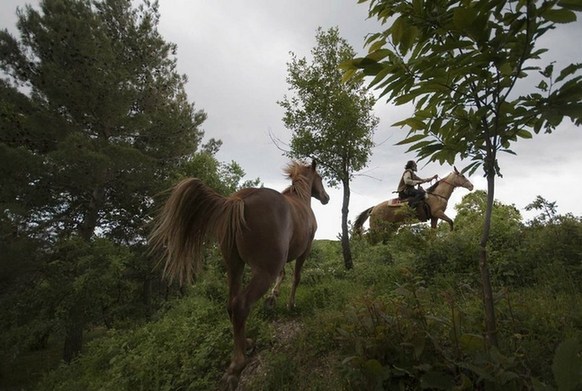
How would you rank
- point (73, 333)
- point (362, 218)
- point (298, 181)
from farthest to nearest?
point (362, 218) → point (73, 333) → point (298, 181)

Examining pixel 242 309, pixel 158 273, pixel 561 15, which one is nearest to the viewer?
pixel 561 15

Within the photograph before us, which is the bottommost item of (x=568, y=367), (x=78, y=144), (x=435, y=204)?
(x=568, y=367)

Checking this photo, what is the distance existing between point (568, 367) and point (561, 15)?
143 centimetres

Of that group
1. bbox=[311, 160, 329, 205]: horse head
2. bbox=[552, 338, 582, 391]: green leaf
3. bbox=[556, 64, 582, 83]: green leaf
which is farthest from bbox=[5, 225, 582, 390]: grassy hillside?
bbox=[311, 160, 329, 205]: horse head

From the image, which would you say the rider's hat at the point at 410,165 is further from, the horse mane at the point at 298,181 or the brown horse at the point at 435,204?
the horse mane at the point at 298,181

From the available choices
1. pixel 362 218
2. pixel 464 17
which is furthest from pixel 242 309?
pixel 362 218

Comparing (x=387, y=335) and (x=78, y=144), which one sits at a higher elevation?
(x=78, y=144)

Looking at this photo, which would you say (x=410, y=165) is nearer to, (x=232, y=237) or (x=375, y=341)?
(x=232, y=237)

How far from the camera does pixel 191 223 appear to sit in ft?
11.8

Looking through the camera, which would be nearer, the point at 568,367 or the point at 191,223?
the point at 568,367

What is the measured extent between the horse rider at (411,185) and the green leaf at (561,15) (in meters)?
9.82

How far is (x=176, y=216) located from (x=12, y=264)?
9983mm

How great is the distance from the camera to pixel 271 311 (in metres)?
5.34

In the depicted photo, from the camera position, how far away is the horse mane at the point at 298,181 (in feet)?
18.7
